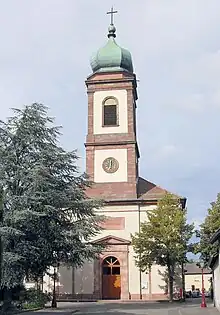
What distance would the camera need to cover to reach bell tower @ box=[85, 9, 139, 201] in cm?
4850

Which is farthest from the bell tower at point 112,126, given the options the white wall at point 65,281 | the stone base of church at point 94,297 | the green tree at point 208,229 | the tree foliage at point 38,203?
the tree foliage at point 38,203

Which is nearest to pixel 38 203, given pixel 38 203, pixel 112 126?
pixel 38 203

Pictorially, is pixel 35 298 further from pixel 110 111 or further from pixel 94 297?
pixel 110 111

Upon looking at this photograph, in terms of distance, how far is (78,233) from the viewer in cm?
2805

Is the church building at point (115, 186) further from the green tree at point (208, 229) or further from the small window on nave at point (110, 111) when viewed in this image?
the green tree at point (208, 229)

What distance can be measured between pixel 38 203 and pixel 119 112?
1020 inches

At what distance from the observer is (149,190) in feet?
160

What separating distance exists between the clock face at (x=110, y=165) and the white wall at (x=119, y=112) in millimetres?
2794

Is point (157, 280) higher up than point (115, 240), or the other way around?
point (115, 240)

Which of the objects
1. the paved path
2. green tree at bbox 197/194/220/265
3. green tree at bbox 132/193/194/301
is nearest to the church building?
green tree at bbox 132/193/194/301

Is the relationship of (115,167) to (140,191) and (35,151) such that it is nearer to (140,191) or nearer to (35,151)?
(140,191)

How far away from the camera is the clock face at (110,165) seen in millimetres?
48969

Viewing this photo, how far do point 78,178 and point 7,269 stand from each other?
7201 millimetres

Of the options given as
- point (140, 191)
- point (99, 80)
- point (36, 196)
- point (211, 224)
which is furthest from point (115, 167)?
point (36, 196)
